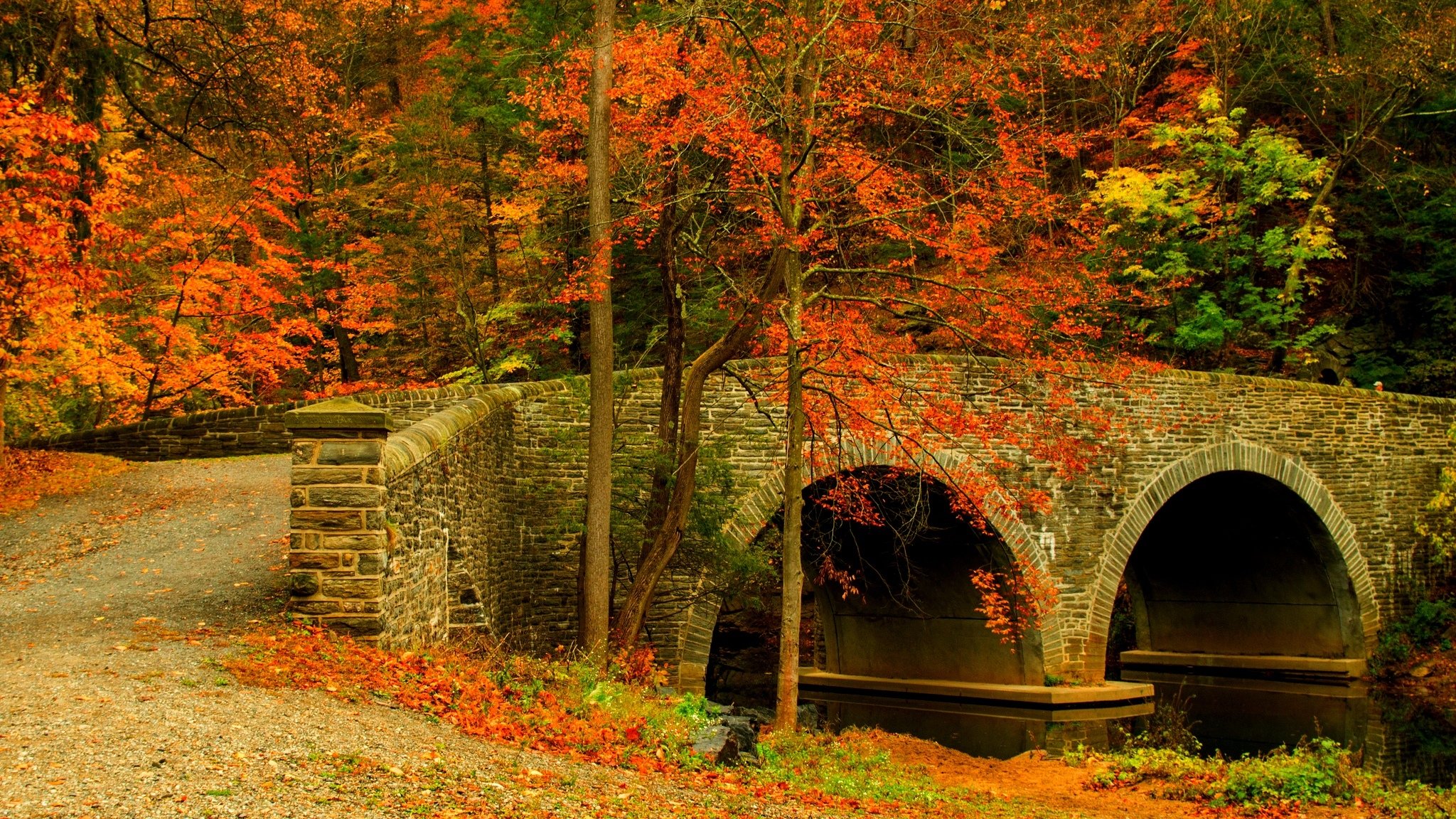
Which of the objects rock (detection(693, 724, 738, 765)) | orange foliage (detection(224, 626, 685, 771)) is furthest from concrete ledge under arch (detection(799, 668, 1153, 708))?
orange foliage (detection(224, 626, 685, 771))

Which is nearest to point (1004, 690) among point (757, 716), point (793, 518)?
point (757, 716)

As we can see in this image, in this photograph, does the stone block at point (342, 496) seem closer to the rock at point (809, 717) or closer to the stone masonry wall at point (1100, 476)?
the stone masonry wall at point (1100, 476)

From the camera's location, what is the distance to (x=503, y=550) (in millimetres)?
13023

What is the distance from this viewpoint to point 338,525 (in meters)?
7.88

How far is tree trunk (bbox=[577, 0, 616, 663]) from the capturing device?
11469mm

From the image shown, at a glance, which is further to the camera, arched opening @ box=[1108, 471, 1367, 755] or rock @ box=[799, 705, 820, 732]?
arched opening @ box=[1108, 471, 1367, 755]

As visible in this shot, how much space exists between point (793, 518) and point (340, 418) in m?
4.71

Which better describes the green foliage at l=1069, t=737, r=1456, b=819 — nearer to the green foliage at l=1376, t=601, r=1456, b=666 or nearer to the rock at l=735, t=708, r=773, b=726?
the rock at l=735, t=708, r=773, b=726

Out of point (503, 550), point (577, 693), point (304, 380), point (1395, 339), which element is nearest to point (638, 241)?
point (503, 550)

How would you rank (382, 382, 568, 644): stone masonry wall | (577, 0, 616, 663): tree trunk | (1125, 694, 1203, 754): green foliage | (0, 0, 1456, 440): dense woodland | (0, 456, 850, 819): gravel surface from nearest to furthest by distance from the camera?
(0, 456, 850, 819): gravel surface
(382, 382, 568, 644): stone masonry wall
(577, 0, 616, 663): tree trunk
(0, 0, 1456, 440): dense woodland
(1125, 694, 1203, 754): green foliage

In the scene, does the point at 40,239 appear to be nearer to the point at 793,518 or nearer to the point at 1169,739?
the point at 793,518

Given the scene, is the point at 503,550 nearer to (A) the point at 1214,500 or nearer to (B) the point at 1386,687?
(A) the point at 1214,500

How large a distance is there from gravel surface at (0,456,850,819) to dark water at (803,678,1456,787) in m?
Result: 9.92

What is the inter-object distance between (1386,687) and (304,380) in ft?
71.2
